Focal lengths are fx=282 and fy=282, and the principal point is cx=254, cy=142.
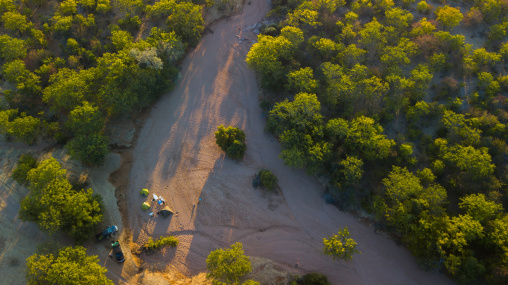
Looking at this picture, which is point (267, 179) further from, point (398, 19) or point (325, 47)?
point (398, 19)

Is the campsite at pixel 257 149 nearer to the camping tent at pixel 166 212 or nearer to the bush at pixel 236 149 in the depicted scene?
the bush at pixel 236 149

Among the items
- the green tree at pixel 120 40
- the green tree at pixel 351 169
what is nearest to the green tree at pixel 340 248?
the green tree at pixel 351 169

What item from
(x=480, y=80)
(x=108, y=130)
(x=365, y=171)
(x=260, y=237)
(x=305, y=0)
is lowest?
(x=260, y=237)

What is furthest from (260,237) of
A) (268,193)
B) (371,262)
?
(371,262)

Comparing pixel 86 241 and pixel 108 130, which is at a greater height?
pixel 108 130

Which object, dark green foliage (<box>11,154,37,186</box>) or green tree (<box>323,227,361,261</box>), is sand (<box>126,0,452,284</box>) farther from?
dark green foliage (<box>11,154,37,186</box>)

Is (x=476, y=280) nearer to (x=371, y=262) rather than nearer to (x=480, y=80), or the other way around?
(x=371, y=262)
